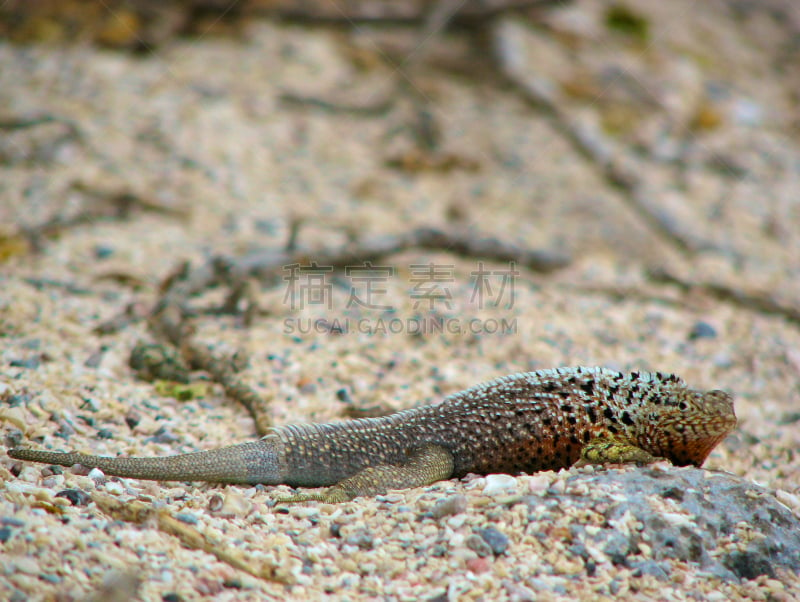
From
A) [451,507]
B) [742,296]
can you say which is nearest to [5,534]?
[451,507]

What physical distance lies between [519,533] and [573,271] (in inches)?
187

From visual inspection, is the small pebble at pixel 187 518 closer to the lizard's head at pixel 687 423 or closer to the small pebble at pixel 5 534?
the small pebble at pixel 5 534

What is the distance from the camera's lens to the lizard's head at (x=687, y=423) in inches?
156

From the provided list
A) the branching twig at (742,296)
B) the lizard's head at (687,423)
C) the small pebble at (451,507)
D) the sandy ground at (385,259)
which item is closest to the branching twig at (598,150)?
the sandy ground at (385,259)

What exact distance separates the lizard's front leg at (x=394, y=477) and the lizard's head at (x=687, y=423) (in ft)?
3.89

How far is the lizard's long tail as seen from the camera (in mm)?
3668

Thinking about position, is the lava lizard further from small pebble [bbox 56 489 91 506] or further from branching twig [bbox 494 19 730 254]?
branching twig [bbox 494 19 730 254]

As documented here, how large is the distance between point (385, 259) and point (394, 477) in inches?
153

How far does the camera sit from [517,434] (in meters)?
4.03

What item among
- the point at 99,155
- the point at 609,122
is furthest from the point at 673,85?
the point at 99,155

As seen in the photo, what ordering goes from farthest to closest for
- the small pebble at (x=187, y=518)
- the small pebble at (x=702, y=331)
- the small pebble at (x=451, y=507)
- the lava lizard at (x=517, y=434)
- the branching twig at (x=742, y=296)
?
the branching twig at (x=742, y=296)
the small pebble at (x=702, y=331)
the lava lizard at (x=517, y=434)
the small pebble at (x=451, y=507)
the small pebble at (x=187, y=518)

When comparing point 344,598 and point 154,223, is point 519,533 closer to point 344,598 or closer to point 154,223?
point 344,598

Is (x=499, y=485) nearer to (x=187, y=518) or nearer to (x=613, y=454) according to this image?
(x=613, y=454)

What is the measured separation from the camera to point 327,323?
6.32 metres
